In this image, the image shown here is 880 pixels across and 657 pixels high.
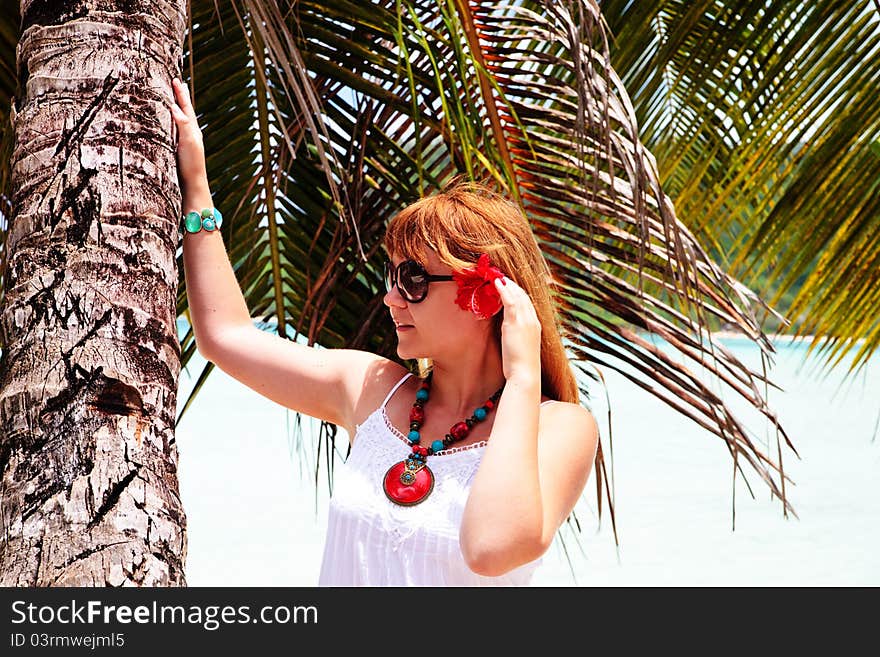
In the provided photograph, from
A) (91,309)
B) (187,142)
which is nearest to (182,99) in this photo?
(187,142)

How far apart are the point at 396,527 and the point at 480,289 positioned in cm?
44

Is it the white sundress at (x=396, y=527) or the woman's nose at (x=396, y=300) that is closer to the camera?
the white sundress at (x=396, y=527)

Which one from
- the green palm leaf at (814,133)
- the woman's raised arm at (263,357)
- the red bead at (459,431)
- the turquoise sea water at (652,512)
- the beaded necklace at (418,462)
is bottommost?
the turquoise sea water at (652,512)

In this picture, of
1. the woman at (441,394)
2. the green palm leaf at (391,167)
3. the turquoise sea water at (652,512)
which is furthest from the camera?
the turquoise sea water at (652,512)

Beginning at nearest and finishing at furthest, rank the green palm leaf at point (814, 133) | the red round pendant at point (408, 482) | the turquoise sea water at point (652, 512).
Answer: the red round pendant at point (408, 482)
the green palm leaf at point (814, 133)
the turquoise sea water at point (652, 512)

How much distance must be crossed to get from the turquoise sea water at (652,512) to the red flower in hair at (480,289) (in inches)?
352

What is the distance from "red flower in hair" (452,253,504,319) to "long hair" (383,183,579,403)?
2 centimetres

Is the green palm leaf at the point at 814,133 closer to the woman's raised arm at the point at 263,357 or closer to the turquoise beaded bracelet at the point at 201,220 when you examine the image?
the woman's raised arm at the point at 263,357

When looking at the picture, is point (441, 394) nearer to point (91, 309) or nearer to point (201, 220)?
point (201, 220)

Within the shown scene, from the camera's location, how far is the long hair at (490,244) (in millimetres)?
1910

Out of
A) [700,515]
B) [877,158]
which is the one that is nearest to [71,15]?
[877,158]

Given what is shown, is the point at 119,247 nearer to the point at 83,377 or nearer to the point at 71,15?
the point at 83,377

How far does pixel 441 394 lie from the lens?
2025 millimetres

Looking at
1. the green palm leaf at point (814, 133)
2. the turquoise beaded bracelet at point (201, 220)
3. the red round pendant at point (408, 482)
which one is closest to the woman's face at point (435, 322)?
the red round pendant at point (408, 482)
